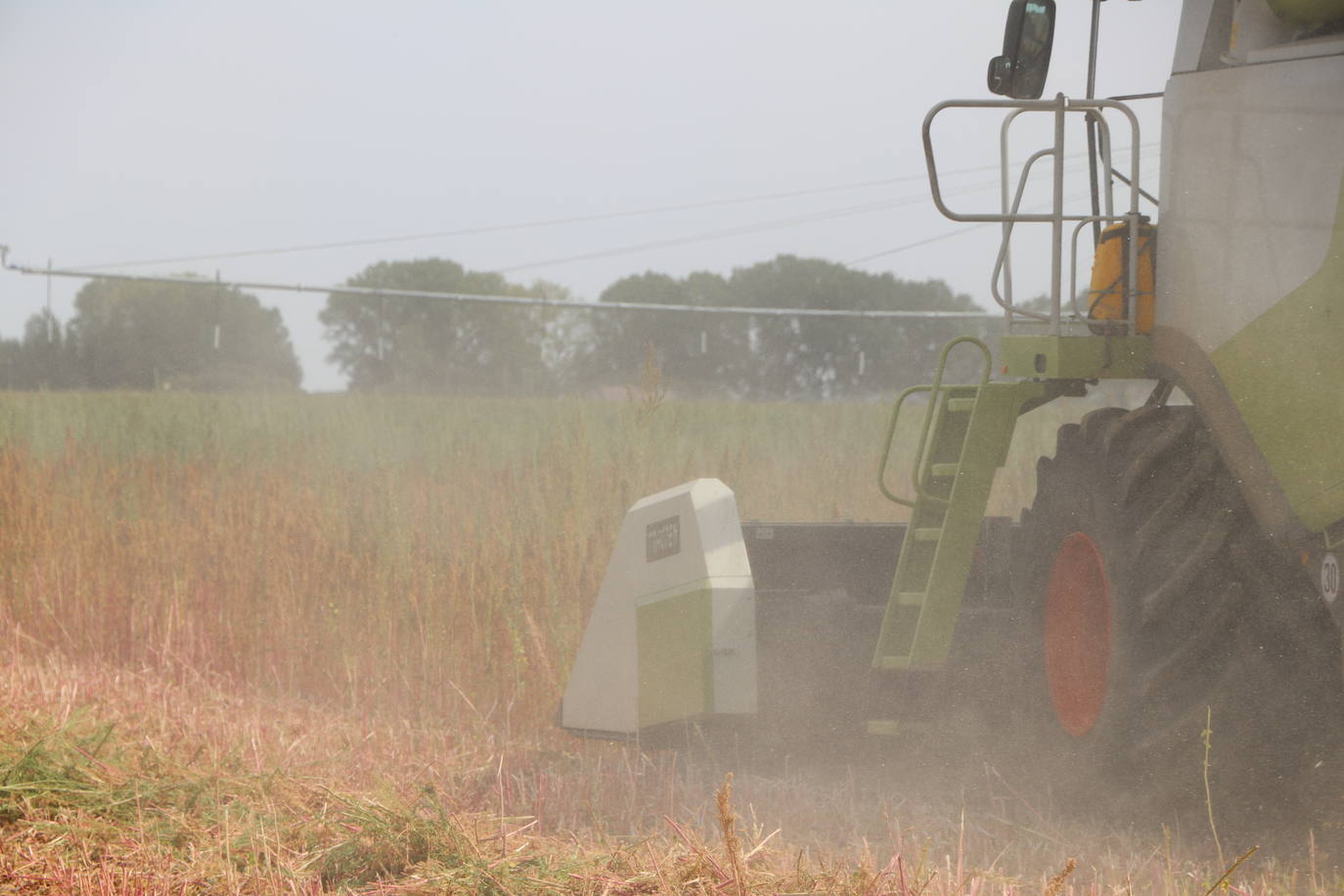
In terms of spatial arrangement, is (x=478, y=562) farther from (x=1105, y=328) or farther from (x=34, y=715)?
(x=1105, y=328)

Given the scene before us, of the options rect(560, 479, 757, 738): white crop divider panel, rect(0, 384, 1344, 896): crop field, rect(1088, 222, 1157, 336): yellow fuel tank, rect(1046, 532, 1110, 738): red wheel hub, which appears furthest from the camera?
rect(560, 479, 757, 738): white crop divider panel

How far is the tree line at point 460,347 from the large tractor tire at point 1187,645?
28.0ft

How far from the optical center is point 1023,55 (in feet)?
10.6

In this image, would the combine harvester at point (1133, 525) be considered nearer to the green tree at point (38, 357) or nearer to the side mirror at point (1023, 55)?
the side mirror at point (1023, 55)

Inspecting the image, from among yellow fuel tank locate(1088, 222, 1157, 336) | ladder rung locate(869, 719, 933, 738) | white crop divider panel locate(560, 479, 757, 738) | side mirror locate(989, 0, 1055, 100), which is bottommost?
ladder rung locate(869, 719, 933, 738)

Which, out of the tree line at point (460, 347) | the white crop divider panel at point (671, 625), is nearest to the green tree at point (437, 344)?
the tree line at point (460, 347)

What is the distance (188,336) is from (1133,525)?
11.6 meters

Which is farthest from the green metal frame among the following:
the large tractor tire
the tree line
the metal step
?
the tree line

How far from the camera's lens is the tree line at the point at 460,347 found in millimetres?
12297

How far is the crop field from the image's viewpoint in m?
2.36

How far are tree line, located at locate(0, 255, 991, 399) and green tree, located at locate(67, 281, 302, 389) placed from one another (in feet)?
0.05

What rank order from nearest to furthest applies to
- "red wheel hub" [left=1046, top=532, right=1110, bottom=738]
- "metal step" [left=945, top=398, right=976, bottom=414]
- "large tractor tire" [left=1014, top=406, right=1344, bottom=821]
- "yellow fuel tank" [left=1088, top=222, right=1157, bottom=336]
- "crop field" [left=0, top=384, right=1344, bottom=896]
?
"crop field" [left=0, top=384, right=1344, bottom=896], "large tractor tire" [left=1014, top=406, right=1344, bottom=821], "red wheel hub" [left=1046, top=532, right=1110, bottom=738], "yellow fuel tank" [left=1088, top=222, right=1157, bottom=336], "metal step" [left=945, top=398, right=976, bottom=414]

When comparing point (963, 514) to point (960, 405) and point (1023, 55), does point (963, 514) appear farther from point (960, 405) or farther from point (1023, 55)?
point (1023, 55)

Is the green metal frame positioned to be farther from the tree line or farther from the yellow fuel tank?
the tree line
